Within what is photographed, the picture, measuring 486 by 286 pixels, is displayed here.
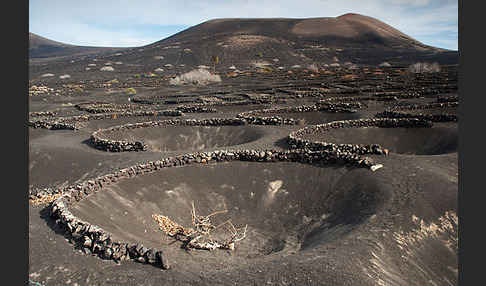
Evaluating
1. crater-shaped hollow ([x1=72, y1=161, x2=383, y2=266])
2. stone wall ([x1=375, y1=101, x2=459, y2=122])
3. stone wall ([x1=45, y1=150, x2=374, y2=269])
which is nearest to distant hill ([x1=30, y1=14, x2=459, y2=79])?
stone wall ([x1=375, y1=101, x2=459, y2=122])

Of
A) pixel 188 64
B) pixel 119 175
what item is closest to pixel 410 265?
pixel 119 175

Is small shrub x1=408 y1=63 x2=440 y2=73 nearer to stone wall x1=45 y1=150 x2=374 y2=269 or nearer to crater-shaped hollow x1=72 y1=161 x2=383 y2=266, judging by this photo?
stone wall x1=45 y1=150 x2=374 y2=269

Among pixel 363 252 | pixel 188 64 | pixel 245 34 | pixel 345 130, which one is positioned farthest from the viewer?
pixel 245 34

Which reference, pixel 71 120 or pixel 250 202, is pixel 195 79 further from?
pixel 250 202

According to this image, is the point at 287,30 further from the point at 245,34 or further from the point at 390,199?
the point at 390,199

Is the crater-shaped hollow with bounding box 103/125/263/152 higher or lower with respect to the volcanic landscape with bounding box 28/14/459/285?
higher

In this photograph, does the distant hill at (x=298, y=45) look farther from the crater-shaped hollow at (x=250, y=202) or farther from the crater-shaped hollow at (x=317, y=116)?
the crater-shaped hollow at (x=250, y=202)

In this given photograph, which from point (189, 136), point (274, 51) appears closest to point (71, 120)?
point (189, 136)
